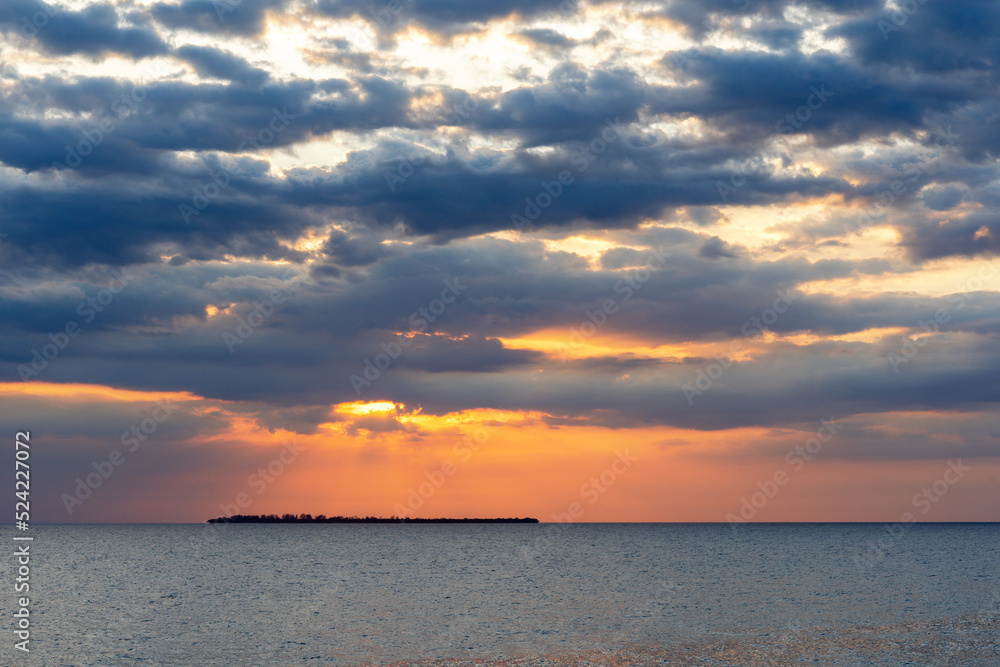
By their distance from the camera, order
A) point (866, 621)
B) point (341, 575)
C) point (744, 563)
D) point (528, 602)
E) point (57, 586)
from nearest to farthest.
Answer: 1. point (866, 621)
2. point (528, 602)
3. point (57, 586)
4. point (341, 575)
5. point (744, 563)

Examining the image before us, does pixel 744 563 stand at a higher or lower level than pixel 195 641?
lower

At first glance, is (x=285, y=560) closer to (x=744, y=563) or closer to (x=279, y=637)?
(x=744, y=563)

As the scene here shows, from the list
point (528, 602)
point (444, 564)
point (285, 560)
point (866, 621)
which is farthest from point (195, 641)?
point (285, 560)

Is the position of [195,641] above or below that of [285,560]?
above

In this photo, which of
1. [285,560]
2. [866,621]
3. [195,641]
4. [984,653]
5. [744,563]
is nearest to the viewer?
[984,653]

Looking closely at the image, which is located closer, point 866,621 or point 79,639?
point 79,639

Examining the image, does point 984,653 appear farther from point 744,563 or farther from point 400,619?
point 744,563

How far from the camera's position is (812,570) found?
12550 centimetres

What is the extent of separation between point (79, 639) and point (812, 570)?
103 m

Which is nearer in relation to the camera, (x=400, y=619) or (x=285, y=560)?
(x=400, y=619)

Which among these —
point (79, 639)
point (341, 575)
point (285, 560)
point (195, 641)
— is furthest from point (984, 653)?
point (285, 560)

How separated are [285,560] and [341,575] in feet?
152

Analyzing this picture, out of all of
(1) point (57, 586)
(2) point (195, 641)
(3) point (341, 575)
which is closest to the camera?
(2) point (195, 641)

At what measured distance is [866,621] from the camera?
6706 cm
